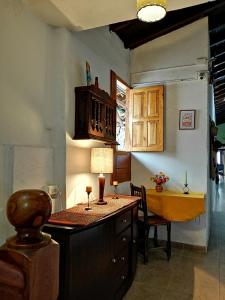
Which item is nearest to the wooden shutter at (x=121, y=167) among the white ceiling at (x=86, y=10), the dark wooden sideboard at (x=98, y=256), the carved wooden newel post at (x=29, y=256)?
the dark wooden sideboard at (x=98, y=256)

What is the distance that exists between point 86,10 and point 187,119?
92.9 inches

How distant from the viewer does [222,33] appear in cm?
461

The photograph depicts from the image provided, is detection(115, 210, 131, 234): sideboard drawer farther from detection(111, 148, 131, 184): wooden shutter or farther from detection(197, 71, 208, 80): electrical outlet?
detection(197, 71, 208, 80): electrical outlet

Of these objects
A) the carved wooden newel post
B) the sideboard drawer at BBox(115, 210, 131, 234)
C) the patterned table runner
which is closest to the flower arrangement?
the patterned table runner

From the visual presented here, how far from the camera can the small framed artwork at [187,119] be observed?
3914 mm

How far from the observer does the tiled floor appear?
258 centimetres

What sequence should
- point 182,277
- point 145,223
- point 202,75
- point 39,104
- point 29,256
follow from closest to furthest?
point 29,256 < point 39,104 < point 182,277 < point 145,223 < point 202,75

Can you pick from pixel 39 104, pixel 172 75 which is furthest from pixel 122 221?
pixel 172 75

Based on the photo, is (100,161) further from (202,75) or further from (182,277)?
(202,75)

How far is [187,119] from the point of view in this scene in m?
3.95

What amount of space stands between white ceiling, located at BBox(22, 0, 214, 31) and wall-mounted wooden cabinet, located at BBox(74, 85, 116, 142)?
0.61 m

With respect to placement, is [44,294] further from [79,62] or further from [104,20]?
[79,62]

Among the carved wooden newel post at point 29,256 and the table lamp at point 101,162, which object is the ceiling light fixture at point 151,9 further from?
the carved wooden newel post at point 29,256

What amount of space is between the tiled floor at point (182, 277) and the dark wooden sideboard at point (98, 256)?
232 mm
